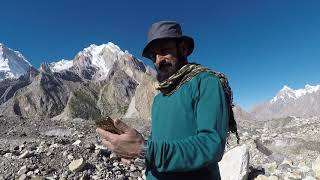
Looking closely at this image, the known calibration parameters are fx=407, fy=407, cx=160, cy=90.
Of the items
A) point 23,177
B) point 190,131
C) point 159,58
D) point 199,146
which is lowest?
point 23,177

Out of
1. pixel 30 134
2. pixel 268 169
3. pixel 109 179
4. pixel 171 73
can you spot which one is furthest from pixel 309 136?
pixel 171 73

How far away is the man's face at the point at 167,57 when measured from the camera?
256 centimetres

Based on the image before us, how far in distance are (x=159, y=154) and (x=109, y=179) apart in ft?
26.3

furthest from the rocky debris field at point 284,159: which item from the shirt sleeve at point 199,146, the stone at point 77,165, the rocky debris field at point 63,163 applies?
the shirt sleeve at point 199,146

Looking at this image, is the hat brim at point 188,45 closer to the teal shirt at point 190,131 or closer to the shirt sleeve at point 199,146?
the teal shirt at point 190,131

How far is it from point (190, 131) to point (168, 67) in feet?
1.67

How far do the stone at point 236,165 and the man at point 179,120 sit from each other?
729 centimetres

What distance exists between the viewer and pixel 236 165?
977 centimetres

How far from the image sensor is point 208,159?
1.93 m

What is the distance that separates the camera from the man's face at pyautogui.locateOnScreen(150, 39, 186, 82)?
2.56 meters

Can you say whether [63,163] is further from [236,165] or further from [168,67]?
[168,67]

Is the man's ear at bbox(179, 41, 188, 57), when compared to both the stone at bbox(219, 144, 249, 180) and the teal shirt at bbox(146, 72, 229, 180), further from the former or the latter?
the stone at bbox(219, 144, 249, 180)

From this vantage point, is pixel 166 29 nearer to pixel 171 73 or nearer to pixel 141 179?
pixel 171 73

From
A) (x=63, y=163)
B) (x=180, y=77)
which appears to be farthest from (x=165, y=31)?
(x=63, y=163)
